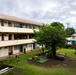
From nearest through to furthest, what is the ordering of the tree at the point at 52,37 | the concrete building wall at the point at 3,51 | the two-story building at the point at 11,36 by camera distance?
the tree at the point at 52,37, the two-story building at the point at 11,36, the concrete building wall at the point at 3,51

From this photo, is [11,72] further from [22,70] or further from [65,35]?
[65,35]

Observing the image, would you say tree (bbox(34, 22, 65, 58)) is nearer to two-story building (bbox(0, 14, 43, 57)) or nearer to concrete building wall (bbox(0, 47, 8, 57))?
two-story building (bbox(0, 14, 43, 57))

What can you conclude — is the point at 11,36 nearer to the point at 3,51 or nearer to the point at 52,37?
the point at 3,51

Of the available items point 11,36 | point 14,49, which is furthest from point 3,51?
point 11,36

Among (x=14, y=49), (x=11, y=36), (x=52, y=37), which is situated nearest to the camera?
(x=52, y=37)

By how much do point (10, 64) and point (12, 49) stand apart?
10.8m

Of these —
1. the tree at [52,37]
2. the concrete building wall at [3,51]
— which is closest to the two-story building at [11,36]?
the concrete building wall at [3,51]

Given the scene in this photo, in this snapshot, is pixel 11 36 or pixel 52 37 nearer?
pixel 52 37

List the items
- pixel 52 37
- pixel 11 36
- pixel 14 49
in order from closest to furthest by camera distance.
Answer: pixel 52 37
pixel 11 36
pixel 14 49

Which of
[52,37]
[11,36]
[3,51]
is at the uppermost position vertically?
[11,36]

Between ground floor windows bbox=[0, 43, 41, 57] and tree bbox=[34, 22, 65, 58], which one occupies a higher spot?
tree bbox=[34, 22, 65, 58]

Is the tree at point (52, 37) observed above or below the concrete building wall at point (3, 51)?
above

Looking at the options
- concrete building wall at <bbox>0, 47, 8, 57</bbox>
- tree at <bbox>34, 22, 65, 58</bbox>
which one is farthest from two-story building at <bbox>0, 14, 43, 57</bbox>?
tree at <bbox>34, 22, 65, 58</bbox>

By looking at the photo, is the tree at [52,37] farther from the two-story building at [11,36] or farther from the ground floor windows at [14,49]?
the ground floor windows at [14,49]
